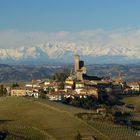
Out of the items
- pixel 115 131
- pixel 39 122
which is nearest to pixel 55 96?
pixel 39 122

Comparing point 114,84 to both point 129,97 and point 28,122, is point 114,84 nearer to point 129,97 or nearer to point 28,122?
point 129,97

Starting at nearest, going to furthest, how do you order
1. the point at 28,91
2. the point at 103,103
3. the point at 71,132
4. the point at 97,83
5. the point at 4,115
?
the point at 71,132 < the point at 4,115 < the point at 103,103 < the point at 28,91 < the point at 97,83

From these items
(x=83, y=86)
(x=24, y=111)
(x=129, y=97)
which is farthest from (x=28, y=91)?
(x=24, y=111)

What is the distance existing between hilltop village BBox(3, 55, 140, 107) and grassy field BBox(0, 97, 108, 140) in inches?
985

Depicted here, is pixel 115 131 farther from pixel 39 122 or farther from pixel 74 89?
pixel 74 89

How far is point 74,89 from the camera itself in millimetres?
128000

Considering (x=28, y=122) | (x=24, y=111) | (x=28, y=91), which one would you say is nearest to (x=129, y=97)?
(x=28, y=91)

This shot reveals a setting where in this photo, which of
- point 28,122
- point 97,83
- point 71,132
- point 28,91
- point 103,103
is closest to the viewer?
point 71,132

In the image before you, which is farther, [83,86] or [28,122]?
[83,86]

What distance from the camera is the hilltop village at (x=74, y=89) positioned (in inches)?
4546

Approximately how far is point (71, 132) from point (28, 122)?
7.11m

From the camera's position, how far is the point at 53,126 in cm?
6969

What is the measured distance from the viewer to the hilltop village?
11546cm

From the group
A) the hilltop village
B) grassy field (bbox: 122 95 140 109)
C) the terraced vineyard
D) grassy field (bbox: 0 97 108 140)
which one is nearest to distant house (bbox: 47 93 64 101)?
the hilltop village
